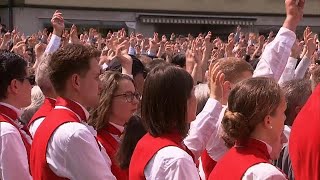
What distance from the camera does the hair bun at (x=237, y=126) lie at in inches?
117

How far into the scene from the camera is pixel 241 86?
10.1 feet

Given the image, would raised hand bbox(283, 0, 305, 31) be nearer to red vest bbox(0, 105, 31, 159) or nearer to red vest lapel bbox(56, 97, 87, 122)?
red vest lapel bbox(56, 97, 87, 122)

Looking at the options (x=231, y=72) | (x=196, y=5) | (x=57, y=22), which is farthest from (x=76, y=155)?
(x=196, y=5)

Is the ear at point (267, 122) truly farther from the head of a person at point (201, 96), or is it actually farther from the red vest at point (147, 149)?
the head of a person at point (201, 96)

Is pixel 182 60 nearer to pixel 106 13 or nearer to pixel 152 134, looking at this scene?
pixel 152 134

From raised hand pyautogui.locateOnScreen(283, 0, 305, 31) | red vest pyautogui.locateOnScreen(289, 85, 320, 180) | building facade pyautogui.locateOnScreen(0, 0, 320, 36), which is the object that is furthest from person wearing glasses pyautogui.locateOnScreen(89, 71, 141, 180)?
building facade pyautogui.locateOnScreen(0, 0, 320, 36)

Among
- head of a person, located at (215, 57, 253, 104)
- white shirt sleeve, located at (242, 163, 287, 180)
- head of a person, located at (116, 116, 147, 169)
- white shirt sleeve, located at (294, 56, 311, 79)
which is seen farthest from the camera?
white shirt sleeve, located at (294, 56, 311, 79)

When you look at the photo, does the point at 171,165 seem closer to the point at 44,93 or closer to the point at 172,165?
the point at 172,165

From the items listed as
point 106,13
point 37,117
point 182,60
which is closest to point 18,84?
point 37,117

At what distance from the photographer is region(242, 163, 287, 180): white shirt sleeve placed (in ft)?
9.14

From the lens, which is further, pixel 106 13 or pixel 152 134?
pixel 106 13

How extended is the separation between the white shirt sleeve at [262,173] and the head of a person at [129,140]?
102 centimetres

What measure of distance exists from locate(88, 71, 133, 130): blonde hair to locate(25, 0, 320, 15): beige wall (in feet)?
97.2

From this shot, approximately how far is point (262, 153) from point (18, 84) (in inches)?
68.6
